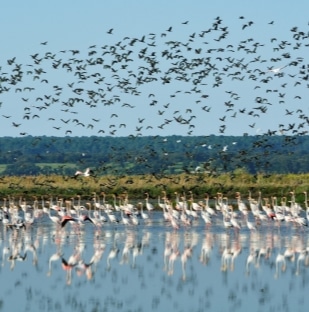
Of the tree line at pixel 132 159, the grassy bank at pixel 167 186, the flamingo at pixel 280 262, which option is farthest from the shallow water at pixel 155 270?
the tree line at pixel 132 159

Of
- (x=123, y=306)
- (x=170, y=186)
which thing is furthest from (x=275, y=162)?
(x=123, y=306)

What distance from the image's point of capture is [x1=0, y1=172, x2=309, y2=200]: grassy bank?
68625 millimetres

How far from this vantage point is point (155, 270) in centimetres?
3547

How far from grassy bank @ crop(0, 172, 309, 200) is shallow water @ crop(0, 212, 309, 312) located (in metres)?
19.2

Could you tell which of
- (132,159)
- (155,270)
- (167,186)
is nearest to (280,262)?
(155,270)

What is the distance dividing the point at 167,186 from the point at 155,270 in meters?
34.0

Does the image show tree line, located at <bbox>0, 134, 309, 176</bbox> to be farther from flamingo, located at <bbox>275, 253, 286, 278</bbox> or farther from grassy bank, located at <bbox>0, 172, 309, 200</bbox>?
flamingo, located at <bbox>275, 253, 286, 278</bbox>

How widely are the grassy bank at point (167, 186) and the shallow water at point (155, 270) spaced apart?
63.0 ft

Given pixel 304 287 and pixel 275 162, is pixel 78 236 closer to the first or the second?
pixel 304 287

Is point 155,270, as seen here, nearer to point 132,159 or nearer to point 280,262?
point 280,262

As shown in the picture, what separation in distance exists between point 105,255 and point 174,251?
2303 mm

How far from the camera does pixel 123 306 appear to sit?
29.2m

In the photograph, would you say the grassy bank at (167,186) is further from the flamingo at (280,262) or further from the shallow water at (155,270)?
the flamingo at (280,262)

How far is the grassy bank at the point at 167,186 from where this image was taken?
6862 centimetres
